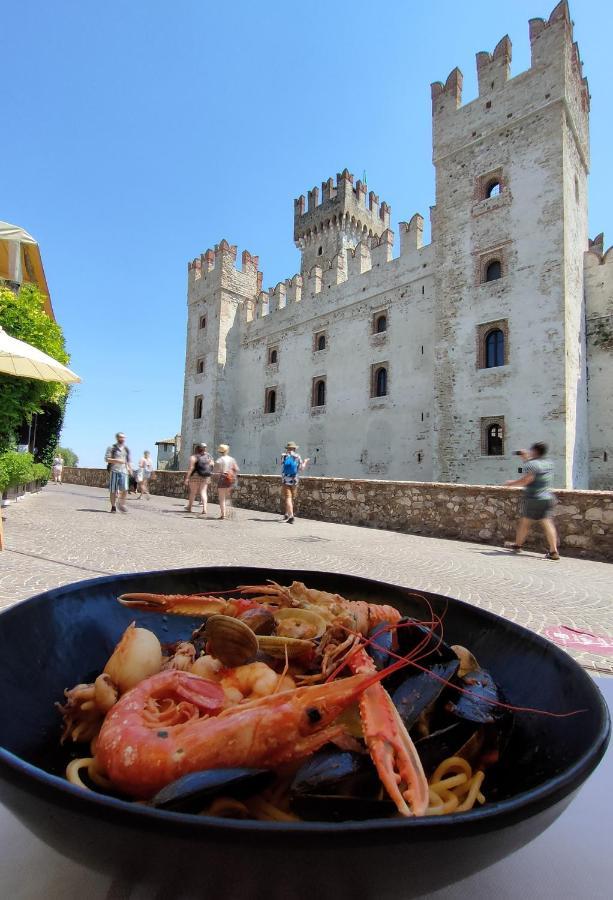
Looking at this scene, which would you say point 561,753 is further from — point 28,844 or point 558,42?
point 558,42

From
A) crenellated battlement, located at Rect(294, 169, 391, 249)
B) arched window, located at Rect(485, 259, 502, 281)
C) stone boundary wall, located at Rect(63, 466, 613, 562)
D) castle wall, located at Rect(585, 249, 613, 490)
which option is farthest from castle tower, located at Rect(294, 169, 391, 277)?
stone boundary wall, located at Rect(63, 466, 613, 562)

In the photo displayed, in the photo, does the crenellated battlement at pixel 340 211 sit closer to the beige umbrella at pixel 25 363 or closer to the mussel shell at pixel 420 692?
the beige umbrella at pixel 25 363

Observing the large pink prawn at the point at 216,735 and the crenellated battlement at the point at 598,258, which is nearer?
the large pink prawn at the point at 216,735

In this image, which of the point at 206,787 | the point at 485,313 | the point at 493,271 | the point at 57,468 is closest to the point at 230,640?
the point at 206,787

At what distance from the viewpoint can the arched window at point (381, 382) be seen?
69.8ft

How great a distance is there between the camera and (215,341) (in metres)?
28.4

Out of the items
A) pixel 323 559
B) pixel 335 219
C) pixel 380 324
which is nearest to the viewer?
pixel 323 559

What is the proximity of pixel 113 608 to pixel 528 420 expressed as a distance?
16.7 m

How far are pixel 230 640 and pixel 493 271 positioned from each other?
63.1ft

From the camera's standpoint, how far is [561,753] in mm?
768

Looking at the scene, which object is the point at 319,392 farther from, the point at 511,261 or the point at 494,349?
the point at 511,261

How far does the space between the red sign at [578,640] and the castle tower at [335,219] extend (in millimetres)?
29886


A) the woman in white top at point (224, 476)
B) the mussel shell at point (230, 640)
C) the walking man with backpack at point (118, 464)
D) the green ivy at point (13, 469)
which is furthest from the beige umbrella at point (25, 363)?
the mussel shell at point (230, 640)

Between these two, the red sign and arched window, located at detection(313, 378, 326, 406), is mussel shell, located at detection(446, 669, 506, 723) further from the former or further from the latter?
arched window, located at detection(313, 378, 326, 406)
